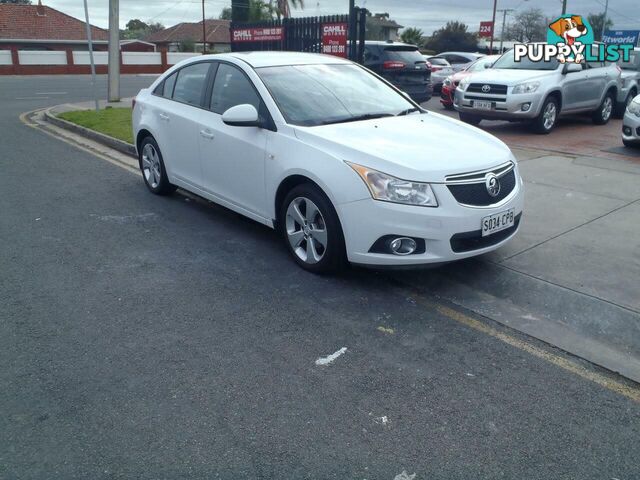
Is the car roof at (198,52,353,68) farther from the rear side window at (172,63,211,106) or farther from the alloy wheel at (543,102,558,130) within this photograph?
the alloy wheel at (543,102,558,130)

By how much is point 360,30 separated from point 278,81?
8.02 m

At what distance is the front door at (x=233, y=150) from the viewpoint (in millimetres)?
5277

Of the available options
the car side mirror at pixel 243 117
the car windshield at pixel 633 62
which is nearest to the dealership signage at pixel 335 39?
the car windshield at pixel 633 62

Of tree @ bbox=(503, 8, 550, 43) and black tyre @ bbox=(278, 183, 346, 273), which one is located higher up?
tree @ bbox=(503, 8, 550, 43)

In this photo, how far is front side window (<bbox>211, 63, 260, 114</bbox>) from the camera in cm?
550

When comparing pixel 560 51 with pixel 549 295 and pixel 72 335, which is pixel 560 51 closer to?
pixel 549 295

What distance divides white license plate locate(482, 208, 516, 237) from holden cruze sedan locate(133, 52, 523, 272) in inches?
0.6

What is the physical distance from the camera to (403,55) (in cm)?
1463

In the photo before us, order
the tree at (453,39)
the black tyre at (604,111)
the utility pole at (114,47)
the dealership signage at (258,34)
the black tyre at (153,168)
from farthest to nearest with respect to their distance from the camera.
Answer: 1. the tree at (453,39)
2. the dealership signage at (258,34)
3. the utility pole at (114,47)
4. the black tyre at (604,111)
5. the black tyre at (153,168)

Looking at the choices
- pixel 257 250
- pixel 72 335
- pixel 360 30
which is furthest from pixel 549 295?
pixel 360 30

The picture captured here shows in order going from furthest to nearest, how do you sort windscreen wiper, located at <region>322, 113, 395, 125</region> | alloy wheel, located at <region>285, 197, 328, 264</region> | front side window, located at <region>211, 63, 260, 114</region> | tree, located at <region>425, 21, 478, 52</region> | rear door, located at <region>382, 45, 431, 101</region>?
tree, located at <region>425, 21, 478, 52</region>, rear door, located at <region>382, 45, 431, 101</region>, front side window, located at <region>211, 63, 260, 114</region>, windscreen wiper, located at <region>322, 113, 395, 125</region>, alloy wheel, located at <region>285, 197, 328, 264</region>

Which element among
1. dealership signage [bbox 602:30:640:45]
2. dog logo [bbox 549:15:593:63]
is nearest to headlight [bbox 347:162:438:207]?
dog logo [bbox 549:15:593:63]

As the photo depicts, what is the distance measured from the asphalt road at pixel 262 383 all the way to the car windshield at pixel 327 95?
1297 millimetres

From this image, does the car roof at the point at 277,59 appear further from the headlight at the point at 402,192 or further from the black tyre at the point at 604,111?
the black tyre at the point at 604,111
